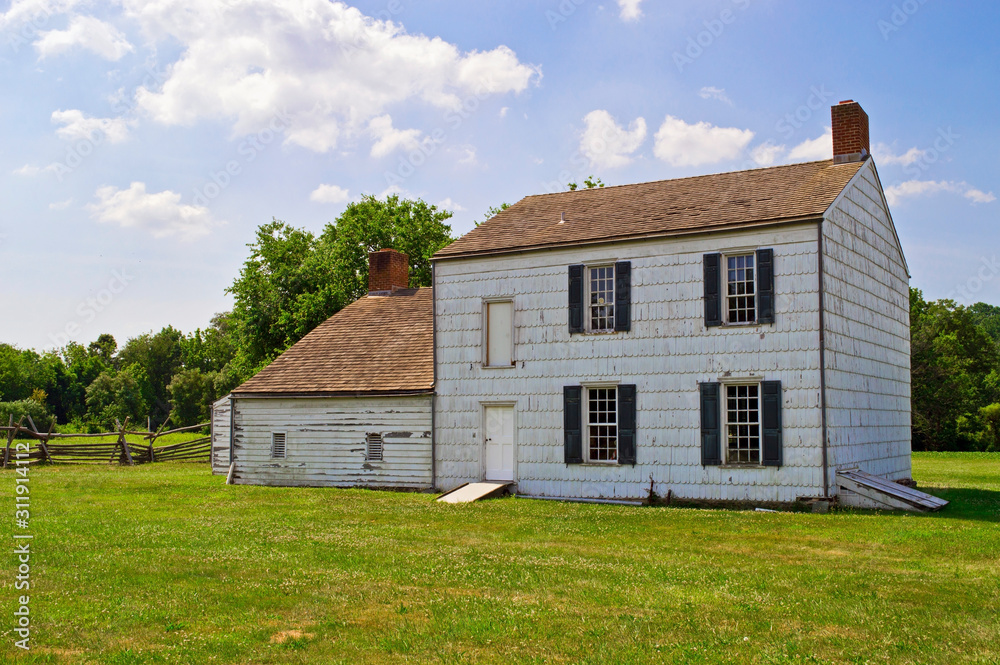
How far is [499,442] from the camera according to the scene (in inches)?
843

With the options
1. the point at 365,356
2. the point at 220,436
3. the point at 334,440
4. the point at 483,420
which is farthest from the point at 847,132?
the point at 220,436

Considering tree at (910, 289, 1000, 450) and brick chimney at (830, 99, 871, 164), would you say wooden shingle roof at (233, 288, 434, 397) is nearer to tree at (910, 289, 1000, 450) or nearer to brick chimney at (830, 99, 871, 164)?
brick chimney at (830, 99, 871, 164)

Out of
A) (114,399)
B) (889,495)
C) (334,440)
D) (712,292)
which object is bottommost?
(889,495)

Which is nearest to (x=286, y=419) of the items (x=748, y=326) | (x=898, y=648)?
(x=748, y=326)

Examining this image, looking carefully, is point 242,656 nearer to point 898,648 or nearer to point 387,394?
point 898,648

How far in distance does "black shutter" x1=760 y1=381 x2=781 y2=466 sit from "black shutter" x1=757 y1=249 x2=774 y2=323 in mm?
1414

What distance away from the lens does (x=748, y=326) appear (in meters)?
18.5

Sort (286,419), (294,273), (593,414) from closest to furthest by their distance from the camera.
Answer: (593,414)
(286,419)
(294,273)

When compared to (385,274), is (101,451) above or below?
below

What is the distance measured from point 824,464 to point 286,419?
14260 millimetres

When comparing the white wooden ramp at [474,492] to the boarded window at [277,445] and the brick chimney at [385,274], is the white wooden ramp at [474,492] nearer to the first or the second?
the boarded window at [277,445]

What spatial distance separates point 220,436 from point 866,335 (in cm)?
2058

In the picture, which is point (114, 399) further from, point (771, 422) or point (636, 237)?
point (771, 422)

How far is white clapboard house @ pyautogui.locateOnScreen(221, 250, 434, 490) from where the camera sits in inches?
889
